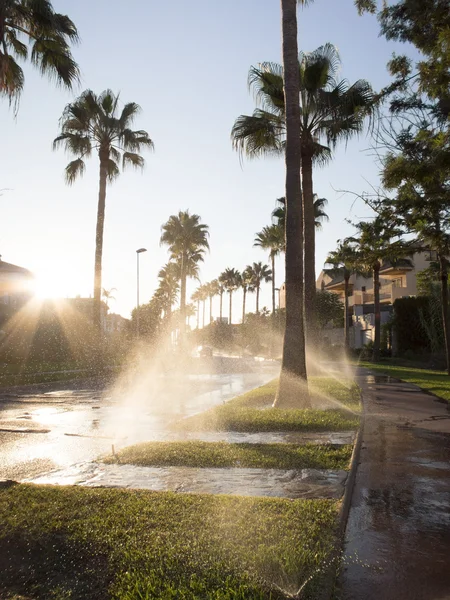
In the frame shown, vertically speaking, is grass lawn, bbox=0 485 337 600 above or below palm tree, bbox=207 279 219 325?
below

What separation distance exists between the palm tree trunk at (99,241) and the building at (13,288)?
6317 millimetres

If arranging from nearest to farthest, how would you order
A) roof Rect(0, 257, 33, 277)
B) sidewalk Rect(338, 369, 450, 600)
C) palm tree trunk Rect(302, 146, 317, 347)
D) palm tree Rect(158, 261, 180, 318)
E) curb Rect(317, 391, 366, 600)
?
curb Rect(317, 391, 366, 600), sidewalk Rect(338, 369, 450, 600), palm tree trunk Rect(302, 146, 317, 347), roof Rect(0, 257, 33, 277), palm tree Rect(158, 261, 180, 318)

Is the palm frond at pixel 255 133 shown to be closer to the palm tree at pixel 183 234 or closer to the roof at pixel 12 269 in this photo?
the roof at pixel 12 269

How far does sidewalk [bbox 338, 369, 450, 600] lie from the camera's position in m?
3.85

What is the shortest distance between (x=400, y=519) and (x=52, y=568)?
306cm

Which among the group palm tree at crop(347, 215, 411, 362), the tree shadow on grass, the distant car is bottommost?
the tree shadow on grass

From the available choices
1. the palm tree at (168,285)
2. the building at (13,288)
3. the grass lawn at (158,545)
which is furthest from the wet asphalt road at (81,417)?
the palm tree at (168,285)

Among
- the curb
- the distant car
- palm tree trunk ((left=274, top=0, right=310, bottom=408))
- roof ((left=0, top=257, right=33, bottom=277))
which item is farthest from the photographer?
the distant car

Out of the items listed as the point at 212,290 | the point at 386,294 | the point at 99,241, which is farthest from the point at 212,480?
the point at 212,290

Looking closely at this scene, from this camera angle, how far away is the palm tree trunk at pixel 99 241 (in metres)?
29.4

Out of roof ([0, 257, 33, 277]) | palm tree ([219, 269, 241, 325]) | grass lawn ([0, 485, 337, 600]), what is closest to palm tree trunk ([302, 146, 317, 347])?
grass lawn ([0, 485, 337, 600])

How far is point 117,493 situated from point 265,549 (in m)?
2.08

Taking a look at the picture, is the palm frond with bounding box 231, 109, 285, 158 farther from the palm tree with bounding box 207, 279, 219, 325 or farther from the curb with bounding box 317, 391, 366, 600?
the palm tree with bounding box 207, 279, 219, 325

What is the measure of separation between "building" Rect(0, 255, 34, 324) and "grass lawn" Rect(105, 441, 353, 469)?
2652 centimetres
